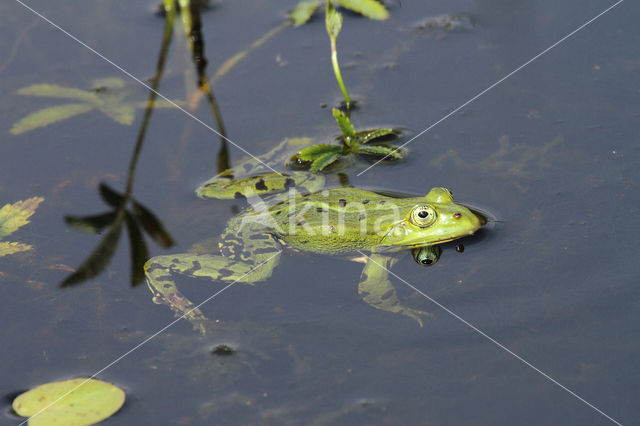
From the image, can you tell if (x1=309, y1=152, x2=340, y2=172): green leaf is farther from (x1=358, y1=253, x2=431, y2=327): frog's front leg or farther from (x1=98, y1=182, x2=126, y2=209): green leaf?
(x1=98, y1=182, x2=126, y2=209): green leaf

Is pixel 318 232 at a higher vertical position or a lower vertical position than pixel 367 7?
lower

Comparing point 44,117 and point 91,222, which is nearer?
point 91,222

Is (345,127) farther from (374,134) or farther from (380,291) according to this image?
(380,291)

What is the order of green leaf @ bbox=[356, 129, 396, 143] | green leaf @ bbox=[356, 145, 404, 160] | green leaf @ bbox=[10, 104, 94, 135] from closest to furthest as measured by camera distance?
green leaf @ bbox=[356, 145, 404, 160] → green leaf @ bbox=[356, 129, 396, 143] → green leaf @ bbox=[10, 104, 94, 135]

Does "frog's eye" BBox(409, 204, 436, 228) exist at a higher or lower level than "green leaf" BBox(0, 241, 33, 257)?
higher

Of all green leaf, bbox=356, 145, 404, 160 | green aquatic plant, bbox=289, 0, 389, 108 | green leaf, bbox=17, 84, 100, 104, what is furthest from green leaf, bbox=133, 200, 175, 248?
green aquatic plant, bbox=289, 0, 389, 108

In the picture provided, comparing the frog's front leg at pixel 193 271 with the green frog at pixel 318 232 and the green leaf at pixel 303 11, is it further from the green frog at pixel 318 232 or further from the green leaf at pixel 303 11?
the green leaf at pixel 303 11

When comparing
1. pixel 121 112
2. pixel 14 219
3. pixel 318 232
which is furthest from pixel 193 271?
pixel 121 112
